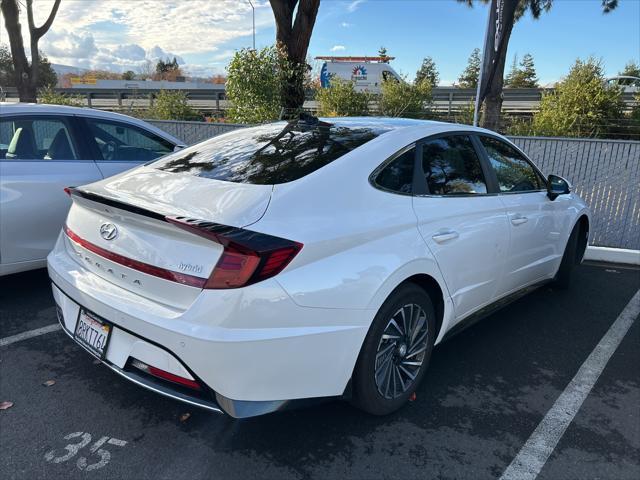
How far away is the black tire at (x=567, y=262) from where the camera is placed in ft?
15.6

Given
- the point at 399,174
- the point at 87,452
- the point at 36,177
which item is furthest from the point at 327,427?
the point at 36,177

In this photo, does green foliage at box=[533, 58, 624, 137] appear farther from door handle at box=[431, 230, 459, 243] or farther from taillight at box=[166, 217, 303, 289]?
taillight at box=[166, 217, 303, 289]

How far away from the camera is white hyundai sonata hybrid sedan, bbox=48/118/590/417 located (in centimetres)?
210

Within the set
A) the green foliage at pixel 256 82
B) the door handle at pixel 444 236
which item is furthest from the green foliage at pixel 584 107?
the door handle at pixel 444 236

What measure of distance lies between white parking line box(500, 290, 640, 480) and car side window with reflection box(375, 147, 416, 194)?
1.48 metres

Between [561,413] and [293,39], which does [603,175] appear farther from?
[293,39]

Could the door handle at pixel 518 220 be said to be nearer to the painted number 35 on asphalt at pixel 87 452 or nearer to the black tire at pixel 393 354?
the black tire at pixel 393 354

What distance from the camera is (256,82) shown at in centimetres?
1010

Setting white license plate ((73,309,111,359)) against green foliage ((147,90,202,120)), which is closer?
white license plate ((73,309,111,359))

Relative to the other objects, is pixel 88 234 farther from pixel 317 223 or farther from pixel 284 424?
pixel 284 424

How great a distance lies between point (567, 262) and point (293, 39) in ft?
25.0

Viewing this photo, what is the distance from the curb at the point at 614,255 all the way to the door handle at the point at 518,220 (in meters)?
3.11

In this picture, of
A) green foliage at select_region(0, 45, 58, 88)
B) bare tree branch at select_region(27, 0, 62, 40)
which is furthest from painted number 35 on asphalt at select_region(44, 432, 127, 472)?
green foliage at select_region(0, 45, 58, 88)

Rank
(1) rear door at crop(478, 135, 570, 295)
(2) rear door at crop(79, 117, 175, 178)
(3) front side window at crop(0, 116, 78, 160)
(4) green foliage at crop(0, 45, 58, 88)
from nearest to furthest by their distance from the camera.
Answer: (1) rear door at crop(478, 135, 570, 295)
(3) front side window at crop(0, 116, 78, 160)
(2) rear door at crop(79, 117, 175, 178)
(4) green foliage at crop(0, 45, 58, 88)
